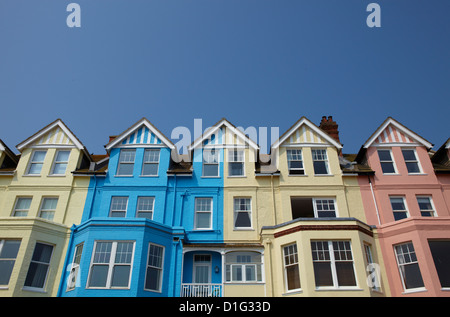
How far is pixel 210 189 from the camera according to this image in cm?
2345

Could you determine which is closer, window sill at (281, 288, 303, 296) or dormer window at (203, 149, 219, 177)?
window sill at (281, 288, 303, 296)

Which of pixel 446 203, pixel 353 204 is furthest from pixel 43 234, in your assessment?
pixel 446 203

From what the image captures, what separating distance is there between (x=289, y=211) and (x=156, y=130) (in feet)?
34.3

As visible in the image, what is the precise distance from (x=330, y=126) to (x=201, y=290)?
16229mm

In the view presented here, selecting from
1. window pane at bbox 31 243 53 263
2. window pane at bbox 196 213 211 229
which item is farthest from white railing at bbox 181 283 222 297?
window pane at bbox 31 243 53 263

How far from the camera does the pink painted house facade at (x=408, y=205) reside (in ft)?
62.6

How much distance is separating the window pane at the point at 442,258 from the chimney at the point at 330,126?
1081 cm

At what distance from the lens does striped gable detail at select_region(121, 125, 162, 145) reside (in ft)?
83.2

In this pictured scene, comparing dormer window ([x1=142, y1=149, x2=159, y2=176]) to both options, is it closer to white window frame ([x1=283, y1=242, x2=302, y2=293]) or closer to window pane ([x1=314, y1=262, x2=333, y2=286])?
white window frame ([x1=283, y1=242, x2=302, y2=293])

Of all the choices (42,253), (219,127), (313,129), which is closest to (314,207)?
(313,129)

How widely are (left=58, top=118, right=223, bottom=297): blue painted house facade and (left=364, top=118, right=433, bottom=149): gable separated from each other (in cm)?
1059

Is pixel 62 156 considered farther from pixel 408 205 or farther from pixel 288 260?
pixel 408 205

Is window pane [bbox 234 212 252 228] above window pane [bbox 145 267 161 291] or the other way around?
above
